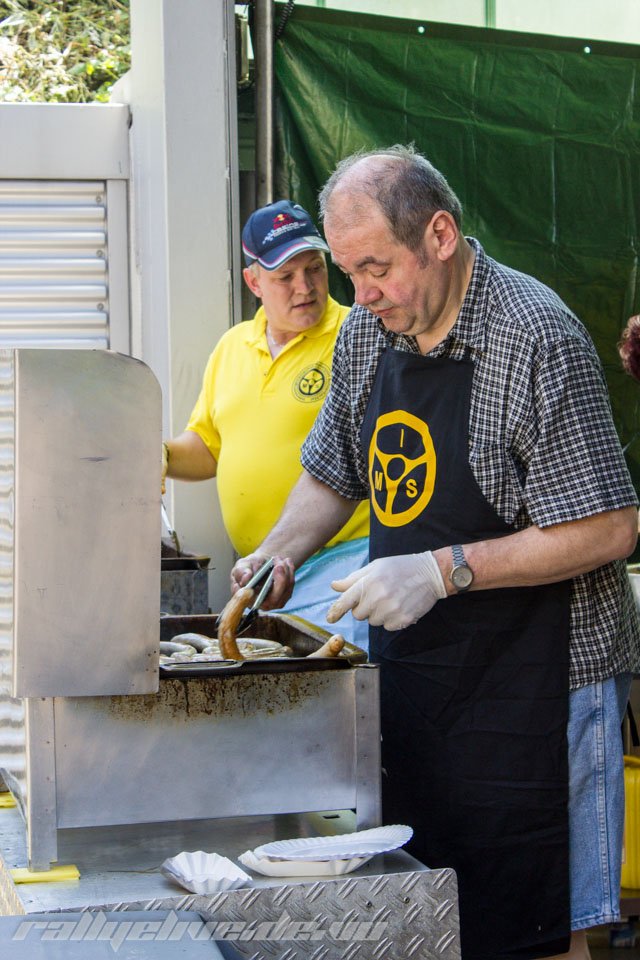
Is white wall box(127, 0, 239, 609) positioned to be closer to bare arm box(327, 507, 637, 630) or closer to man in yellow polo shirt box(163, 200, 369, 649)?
man in yellow polo shirt box(163, 200, 369, 649)

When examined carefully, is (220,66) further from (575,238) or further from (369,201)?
(369,201)

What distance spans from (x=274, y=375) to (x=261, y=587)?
1.35m

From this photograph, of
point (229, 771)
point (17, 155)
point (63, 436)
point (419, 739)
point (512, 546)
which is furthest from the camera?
point (17, 155)

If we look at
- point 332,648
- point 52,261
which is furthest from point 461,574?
point 52,261

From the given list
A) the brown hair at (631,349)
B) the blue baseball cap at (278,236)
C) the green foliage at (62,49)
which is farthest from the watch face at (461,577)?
the green foliage at (62,49)

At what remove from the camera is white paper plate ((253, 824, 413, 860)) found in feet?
5.82

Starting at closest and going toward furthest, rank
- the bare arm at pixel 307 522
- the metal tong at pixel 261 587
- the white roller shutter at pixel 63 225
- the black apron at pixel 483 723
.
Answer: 1. the black apron at pixel 483 723
2. the metal tong at pixel 261 587
3. the bare arm at pixel 307 522
4. the white roller shutter at pixel 63 225

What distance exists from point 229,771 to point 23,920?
1.68ft

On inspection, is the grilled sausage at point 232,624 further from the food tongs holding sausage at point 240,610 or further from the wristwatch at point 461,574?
the wristwatch at point 461,574

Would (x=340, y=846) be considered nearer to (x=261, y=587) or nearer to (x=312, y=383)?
(x=261, y=587)

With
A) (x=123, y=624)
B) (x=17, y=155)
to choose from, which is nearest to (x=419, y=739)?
(x=123, y=624)

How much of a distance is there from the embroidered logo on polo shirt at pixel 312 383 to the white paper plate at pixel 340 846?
1871mm

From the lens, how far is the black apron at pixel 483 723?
2203 mm

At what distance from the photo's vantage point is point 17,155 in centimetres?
492
